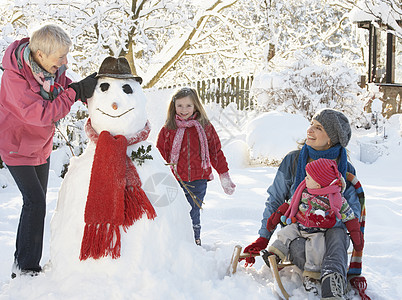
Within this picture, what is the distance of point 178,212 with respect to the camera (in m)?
2.53

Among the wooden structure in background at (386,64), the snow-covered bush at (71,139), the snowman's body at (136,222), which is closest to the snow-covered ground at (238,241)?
the snowman's body at (136,222)

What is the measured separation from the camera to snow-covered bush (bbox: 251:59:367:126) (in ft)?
26.6

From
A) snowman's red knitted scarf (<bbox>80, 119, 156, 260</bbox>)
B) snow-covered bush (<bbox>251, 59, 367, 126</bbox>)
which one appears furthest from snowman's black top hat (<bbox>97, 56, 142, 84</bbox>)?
snow-covered bush (<bbox>251, 59, 367, 126</bbox>)

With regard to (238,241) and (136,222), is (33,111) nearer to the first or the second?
(136,222)

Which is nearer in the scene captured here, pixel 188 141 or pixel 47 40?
pixel 47 40

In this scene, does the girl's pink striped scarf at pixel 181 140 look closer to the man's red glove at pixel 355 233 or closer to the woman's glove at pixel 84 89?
the woman's glove at pixel 84 89

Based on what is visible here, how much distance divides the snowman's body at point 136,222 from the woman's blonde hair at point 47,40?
12.0 inches

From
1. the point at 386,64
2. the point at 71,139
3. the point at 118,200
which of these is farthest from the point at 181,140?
the point at 386,64

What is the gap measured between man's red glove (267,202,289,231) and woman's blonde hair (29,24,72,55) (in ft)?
5.28

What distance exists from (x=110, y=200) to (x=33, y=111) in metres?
0.62

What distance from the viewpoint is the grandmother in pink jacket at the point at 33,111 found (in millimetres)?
2375

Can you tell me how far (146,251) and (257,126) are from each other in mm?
5083

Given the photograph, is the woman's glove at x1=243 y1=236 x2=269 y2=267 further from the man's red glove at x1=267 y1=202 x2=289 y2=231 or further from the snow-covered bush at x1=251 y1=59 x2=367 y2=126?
the snow-covered bush at x1=251 y1=59 x2=367 y2=126

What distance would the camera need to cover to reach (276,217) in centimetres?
280
